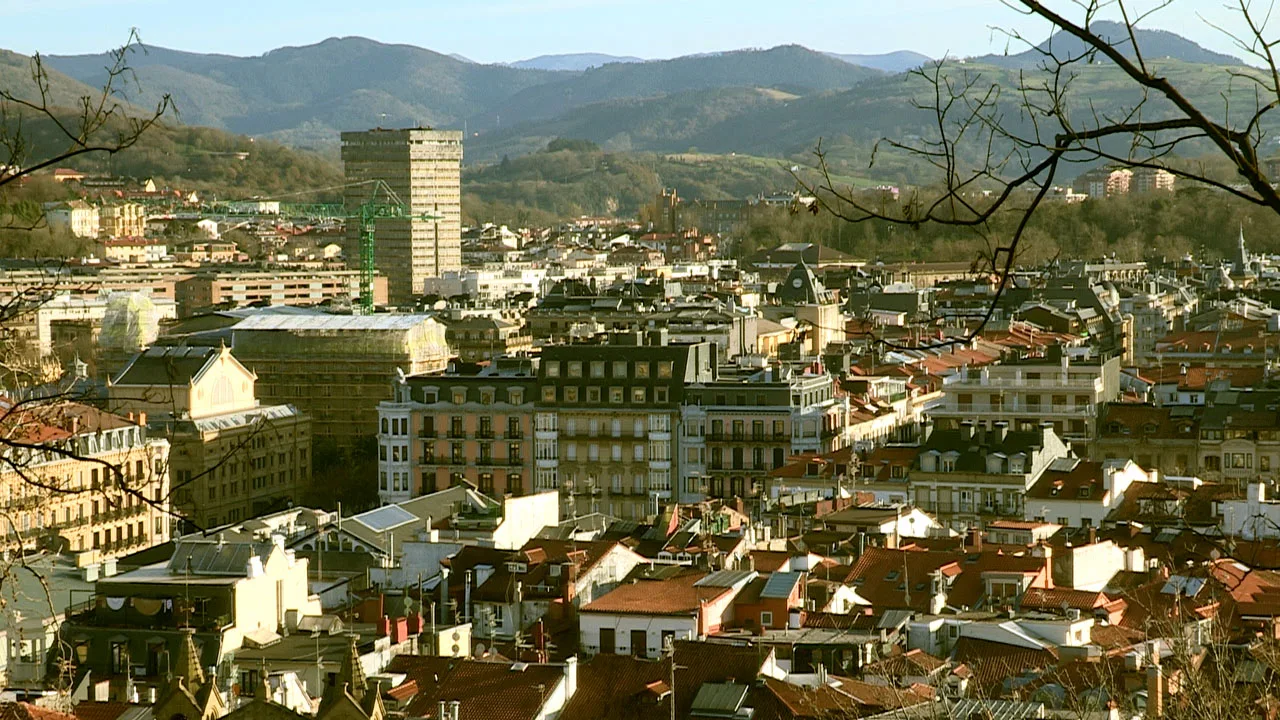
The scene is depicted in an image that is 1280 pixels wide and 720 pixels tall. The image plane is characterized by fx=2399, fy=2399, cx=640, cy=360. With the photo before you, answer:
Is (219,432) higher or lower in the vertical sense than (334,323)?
lower

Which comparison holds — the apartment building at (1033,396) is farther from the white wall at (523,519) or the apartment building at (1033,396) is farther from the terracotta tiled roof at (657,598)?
the terracotta tiled roof at (657,598)

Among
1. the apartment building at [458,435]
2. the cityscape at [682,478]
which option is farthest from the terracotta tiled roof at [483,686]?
the apartment building at [458,435]

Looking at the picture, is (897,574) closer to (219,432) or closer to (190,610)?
(190,610)

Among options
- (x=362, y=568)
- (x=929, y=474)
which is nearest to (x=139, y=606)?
(x=362, y=568)

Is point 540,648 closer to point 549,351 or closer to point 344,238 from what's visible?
point 549,351

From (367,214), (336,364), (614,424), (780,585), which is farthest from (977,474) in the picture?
(367,214)

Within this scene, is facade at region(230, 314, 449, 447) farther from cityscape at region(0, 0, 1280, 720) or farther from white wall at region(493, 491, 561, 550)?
white wall at region(493, 491, 561, 550)
